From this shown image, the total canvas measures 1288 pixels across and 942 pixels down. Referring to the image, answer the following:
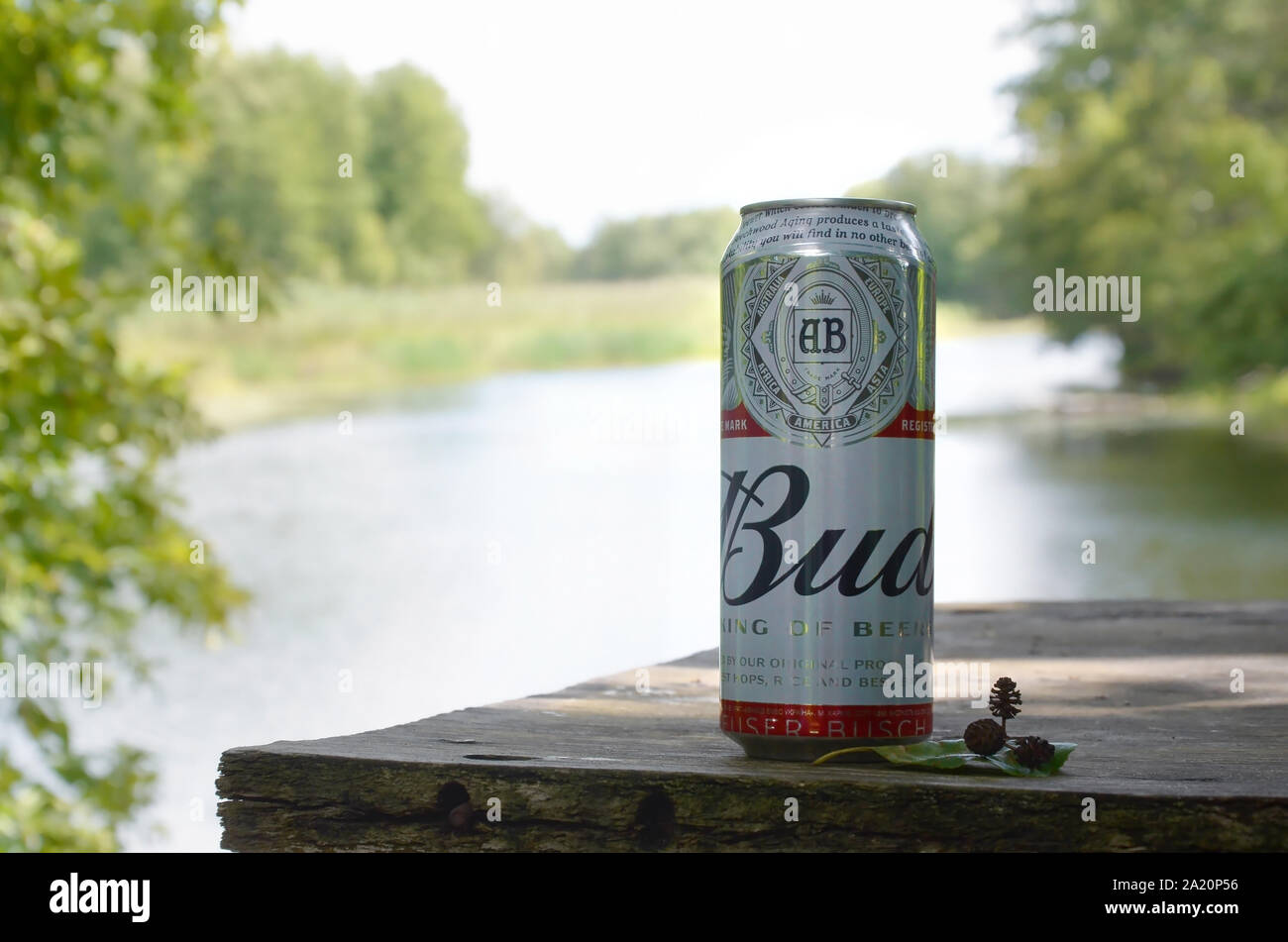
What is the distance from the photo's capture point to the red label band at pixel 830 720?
896 mm

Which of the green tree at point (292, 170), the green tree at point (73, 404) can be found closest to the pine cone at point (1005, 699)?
the green tree at point (73, 404)

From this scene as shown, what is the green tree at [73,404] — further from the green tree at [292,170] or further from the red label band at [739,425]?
the green tree at [292,170]

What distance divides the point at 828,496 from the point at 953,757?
177 mm

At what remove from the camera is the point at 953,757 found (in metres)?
0.87

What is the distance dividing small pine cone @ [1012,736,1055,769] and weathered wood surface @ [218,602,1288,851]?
0.02 m

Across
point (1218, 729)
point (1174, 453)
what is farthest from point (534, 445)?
point (1218, 729)

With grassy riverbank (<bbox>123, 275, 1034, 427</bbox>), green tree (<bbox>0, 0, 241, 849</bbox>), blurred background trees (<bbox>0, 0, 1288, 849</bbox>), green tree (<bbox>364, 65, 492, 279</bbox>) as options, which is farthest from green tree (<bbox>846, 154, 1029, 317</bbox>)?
green tree (<bbox>0, 0, 241, 849</bbox>)

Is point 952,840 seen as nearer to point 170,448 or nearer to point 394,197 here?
point 170,448

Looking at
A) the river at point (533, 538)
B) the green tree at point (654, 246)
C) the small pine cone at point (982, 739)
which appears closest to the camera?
the small pine cone at point (982, 739)

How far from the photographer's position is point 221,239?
2773 millimetres

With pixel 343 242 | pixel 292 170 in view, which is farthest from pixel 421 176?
pixel 292 170

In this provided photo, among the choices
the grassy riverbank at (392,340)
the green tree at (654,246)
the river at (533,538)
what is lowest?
the river at (533,538)

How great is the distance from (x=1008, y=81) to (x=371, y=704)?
14.6 metres

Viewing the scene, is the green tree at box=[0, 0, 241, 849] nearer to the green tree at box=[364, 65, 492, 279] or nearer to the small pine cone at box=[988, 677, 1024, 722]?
the small pine cone at box=[988, 677, 1024, 722]
